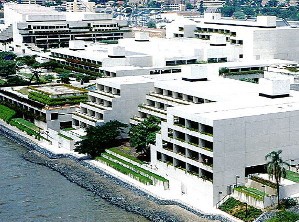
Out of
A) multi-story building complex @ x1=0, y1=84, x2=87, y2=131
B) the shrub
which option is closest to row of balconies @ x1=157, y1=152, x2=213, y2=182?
the shrub

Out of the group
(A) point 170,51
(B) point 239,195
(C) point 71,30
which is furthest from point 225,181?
(C) point 71,30

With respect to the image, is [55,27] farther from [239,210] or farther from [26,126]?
[239,210]

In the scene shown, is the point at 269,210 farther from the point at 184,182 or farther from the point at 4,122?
the point at 4,122

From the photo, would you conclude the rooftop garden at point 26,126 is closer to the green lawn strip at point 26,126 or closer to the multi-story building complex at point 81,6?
the green lawn strip at point 26,126

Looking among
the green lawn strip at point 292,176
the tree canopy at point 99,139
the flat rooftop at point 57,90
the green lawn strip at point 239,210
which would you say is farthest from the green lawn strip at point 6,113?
the green lawn strip at point 292,176

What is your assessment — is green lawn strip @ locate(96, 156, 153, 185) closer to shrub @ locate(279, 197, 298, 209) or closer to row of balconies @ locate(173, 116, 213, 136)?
row of balconies @ locate(173, 116, 213, 136)

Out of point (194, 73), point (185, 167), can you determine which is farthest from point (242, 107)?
point (194, 73)
